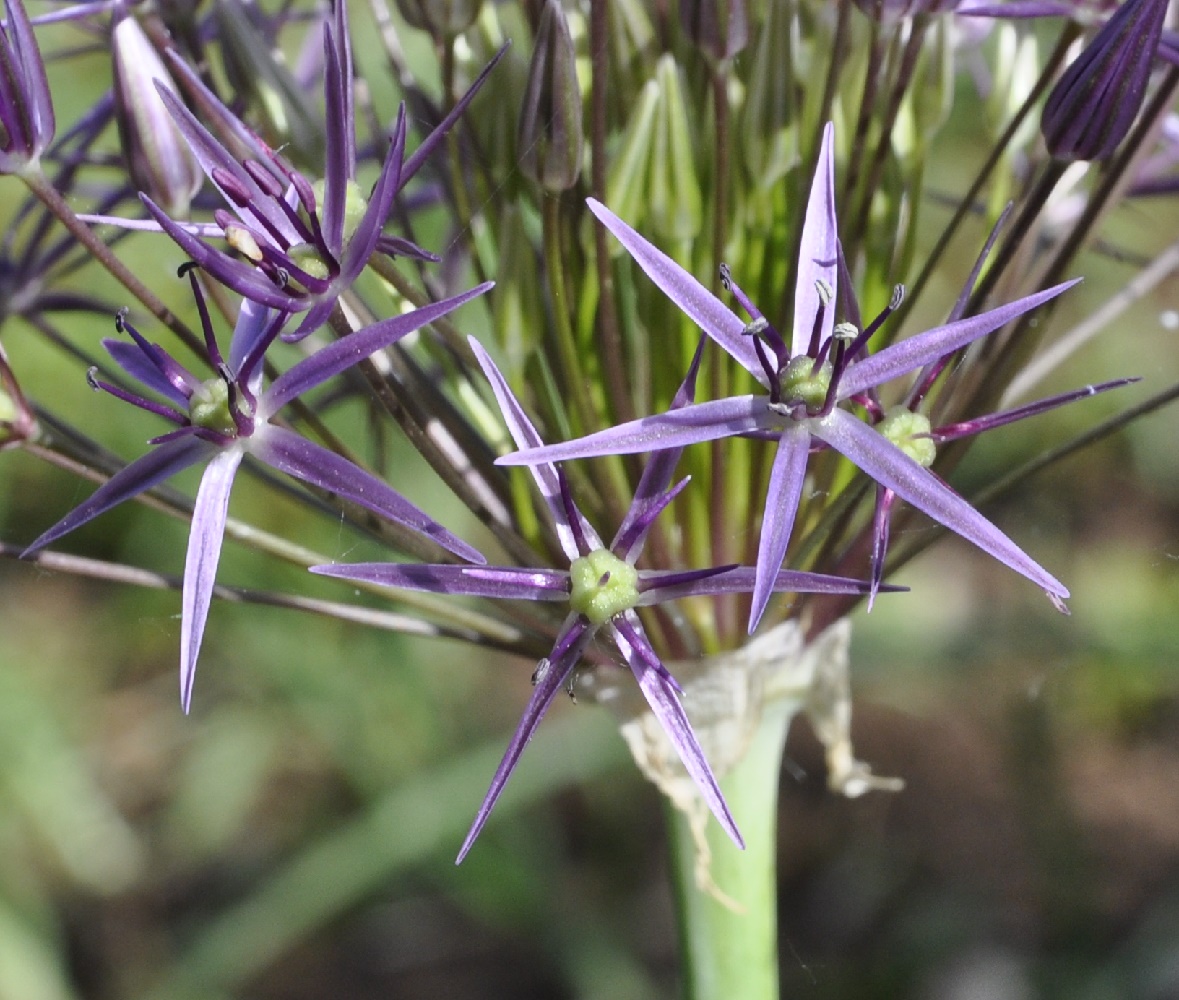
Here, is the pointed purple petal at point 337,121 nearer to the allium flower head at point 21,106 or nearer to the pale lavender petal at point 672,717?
the allium flower head at point 21,106

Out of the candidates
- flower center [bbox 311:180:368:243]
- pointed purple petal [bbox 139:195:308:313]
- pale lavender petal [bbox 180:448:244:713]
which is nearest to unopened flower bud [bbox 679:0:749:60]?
flower center [bbox 311:180:368:243]

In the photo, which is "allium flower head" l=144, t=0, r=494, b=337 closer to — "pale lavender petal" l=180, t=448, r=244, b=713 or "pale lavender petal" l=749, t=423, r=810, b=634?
"pale lavender petal" l=180, t=448, r=244, b=713

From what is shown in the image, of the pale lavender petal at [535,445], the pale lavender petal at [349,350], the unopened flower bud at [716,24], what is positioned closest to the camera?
the pale lavender petal at [349,350]

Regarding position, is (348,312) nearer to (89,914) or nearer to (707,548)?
(707,548)

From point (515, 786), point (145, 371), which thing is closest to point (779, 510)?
point (145, 371)

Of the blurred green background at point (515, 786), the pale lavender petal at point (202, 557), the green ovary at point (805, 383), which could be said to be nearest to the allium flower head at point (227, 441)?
the pale lavender petal at point (202, 557)

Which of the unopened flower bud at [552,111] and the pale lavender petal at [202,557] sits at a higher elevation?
the unopened flower bud at [552,111]

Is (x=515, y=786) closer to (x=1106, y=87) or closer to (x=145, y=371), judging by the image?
(x=145, y=371)
